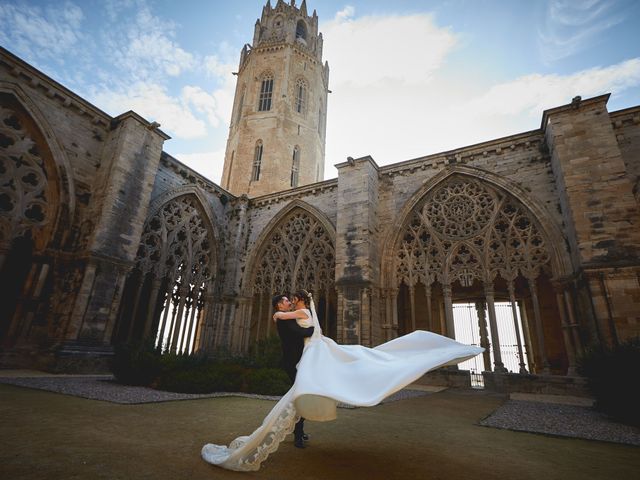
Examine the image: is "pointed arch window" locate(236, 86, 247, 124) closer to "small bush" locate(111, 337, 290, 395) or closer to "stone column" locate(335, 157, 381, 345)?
"stone column" locate(335, 157, 381, 345)

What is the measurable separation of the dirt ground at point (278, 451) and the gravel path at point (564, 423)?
0.23 m

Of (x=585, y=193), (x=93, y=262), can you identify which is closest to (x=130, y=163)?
(x=93, y=262)

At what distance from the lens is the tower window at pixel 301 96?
19723mm

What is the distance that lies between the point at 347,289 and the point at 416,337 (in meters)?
6.27

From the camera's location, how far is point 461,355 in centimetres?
270

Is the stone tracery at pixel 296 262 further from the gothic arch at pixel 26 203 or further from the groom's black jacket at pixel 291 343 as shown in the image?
the groom's black jacket at pixel 291 343

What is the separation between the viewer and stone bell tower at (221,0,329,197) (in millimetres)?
17969

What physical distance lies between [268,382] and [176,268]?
6.97 m

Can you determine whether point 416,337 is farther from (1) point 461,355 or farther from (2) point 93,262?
(2) point 93,262

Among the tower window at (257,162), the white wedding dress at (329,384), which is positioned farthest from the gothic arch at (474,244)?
the tower window at (257,162)

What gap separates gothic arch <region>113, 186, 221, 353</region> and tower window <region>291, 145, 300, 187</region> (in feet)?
22.6

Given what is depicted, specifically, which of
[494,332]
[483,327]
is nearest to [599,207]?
[494,332]

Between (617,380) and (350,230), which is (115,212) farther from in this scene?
(617,380)

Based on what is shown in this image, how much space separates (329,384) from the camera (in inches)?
85.1
